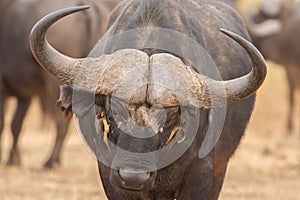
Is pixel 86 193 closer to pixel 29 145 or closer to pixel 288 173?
pixel 288 173

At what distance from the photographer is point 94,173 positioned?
10758 millimetres

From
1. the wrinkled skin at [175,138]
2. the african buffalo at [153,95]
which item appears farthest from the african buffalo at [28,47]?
the african buffalo at [153,95]

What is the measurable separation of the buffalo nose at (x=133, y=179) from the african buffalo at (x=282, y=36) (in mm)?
11244

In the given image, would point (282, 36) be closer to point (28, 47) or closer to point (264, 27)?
point (264, 27)

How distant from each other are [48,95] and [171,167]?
5551 mm

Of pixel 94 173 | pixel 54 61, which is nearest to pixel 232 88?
pixel 54 61

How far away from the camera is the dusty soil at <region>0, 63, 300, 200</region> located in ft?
29.9

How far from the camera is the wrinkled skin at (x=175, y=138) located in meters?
5.12

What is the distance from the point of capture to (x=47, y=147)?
1409cm

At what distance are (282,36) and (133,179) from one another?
39.8 feet

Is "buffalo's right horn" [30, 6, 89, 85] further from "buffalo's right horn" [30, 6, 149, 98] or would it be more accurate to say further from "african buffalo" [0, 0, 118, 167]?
"african buffalo" [0, 0, 118, 167]

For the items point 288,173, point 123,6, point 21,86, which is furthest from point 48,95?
point 123,6

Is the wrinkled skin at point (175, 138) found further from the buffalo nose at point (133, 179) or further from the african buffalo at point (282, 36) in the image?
the african buffalo at point (282, 36)

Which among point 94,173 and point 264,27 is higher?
point 94,173
